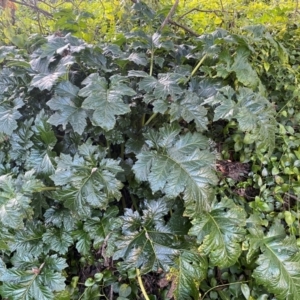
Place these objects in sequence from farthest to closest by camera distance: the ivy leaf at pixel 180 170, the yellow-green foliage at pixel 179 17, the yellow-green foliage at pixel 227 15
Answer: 1. the yellow-green foliage at pixel 227 15
2. the yellow-green foliage at pixel 179 17
3. the ivy leaf at pixel 180 170

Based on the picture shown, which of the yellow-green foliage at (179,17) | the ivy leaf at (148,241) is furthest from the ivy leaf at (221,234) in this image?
the yellow-green foliage at (179,17)

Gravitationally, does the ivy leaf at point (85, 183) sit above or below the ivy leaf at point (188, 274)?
above

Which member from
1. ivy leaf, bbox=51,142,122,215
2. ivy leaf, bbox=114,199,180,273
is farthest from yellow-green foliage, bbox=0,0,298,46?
ivy leaf, bbox=114,199,180,273

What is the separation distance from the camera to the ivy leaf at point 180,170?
3.53 feet

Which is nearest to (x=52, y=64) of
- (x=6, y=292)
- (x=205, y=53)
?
(x=205, y=53)

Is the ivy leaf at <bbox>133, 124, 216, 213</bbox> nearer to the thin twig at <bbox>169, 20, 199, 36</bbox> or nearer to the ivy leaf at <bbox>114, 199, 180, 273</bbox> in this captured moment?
the ivy leaf at <bbox>114, 199, 180, 273</bbox>

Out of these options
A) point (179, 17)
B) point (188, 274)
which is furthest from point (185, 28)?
point (188, 274)

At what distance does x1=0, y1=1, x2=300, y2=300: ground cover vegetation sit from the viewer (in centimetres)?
113

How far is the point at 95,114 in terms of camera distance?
112cm

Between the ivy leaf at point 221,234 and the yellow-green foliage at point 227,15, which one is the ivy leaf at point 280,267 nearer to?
the ivy leaf at point 221,234

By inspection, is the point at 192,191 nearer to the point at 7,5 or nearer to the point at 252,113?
the point at 252,113

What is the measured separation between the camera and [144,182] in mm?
1339

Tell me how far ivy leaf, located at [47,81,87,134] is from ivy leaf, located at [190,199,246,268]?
0.58 meters

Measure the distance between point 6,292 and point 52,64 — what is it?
0.98 m
